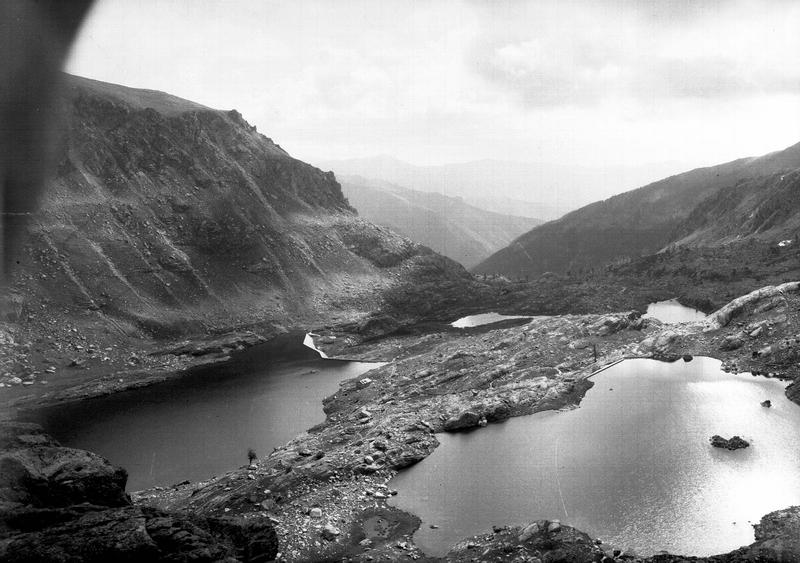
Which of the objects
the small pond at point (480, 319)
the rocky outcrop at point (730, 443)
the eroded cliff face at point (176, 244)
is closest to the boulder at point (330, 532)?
the rocky outcrop at point (730, 443)

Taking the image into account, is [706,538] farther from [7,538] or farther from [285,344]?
[285,344]

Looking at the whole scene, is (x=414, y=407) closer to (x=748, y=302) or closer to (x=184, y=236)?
(x=748, y=302)

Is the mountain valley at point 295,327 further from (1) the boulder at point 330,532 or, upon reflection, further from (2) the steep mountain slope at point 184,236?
(2) the steep mountain slope at point 184,236

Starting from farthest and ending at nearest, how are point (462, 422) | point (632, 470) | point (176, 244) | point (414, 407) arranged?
point (176, 244) → point (414, 407) → point (462, 422) → point (632, 470)

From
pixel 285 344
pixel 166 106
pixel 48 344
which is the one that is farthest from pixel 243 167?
pixel 48 344

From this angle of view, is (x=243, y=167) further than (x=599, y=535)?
Yes

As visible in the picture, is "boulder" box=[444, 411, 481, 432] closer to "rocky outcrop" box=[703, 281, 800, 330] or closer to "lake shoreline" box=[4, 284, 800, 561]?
"lake shoreline" box=[4, 284, 800, 561]

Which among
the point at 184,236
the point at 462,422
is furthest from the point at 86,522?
the point at 184,236
